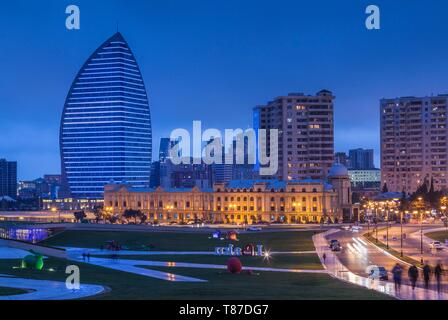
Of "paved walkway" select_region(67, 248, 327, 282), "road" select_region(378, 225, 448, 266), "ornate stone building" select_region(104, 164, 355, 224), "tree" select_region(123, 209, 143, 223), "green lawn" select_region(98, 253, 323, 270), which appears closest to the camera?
"paved walkway" select_region(67, 248, 327, 282)

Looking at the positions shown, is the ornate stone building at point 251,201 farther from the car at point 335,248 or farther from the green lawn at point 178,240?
the car at point 335,248

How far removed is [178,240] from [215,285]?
56.7 metres

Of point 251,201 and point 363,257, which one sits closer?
point 363,257

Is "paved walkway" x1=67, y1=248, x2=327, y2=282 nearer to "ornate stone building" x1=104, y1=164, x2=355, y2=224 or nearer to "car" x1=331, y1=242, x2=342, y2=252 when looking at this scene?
"car" x1=331, y1=242, x2=342, y2=252

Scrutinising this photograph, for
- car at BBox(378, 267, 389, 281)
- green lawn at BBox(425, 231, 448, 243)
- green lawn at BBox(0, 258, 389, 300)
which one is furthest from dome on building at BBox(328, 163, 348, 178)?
car at BBox(378, 267, 389, 281)

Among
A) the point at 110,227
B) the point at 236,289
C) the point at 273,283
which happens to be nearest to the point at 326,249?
the point at 273,283

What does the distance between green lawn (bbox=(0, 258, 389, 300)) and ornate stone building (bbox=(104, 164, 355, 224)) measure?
103 m

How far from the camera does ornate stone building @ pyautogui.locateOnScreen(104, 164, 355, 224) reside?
6024 inches

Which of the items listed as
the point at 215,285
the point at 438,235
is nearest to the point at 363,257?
the point at 215,285

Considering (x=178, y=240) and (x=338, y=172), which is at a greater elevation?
(x=338, y=172)

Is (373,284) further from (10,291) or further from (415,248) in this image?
(415,248)

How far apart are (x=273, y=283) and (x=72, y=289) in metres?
12.9

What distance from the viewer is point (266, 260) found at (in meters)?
64.1
